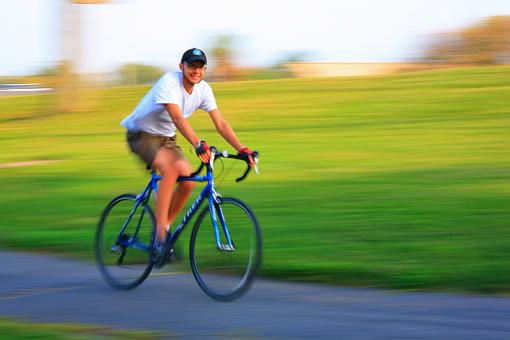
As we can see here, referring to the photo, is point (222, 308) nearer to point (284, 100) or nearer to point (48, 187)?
point (48, 187)

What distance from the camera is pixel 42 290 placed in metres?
7.63

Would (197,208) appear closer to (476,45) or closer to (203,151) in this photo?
(203,151)

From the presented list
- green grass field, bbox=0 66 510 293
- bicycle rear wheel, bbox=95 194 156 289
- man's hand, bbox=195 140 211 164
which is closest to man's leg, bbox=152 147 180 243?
bicycle rear wheel, bbox=95 194 156 289

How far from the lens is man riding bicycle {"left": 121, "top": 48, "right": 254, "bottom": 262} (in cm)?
695

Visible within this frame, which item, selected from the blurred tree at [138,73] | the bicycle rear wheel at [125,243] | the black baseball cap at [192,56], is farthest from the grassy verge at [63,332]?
the blurred tree at [138,73]

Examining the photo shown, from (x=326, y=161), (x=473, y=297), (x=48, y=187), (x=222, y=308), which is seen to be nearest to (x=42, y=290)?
(x=222, y=308)

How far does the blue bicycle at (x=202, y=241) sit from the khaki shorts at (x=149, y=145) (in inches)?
7.7

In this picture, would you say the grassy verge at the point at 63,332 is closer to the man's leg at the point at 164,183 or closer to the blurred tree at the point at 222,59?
the man's leg at the point at 164,183

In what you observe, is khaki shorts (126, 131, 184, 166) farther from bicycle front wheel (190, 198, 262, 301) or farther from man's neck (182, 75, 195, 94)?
bicycle front wheel (190, 198, 262, 301)

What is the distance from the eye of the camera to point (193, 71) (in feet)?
22.9

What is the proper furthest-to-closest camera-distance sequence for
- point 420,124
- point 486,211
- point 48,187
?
point 420,124, point 48,187, point 486,211

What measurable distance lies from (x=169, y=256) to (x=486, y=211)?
12.9 feet

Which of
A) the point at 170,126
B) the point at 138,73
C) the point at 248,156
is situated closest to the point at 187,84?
the point at 170,126

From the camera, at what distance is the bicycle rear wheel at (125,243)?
757 cm
